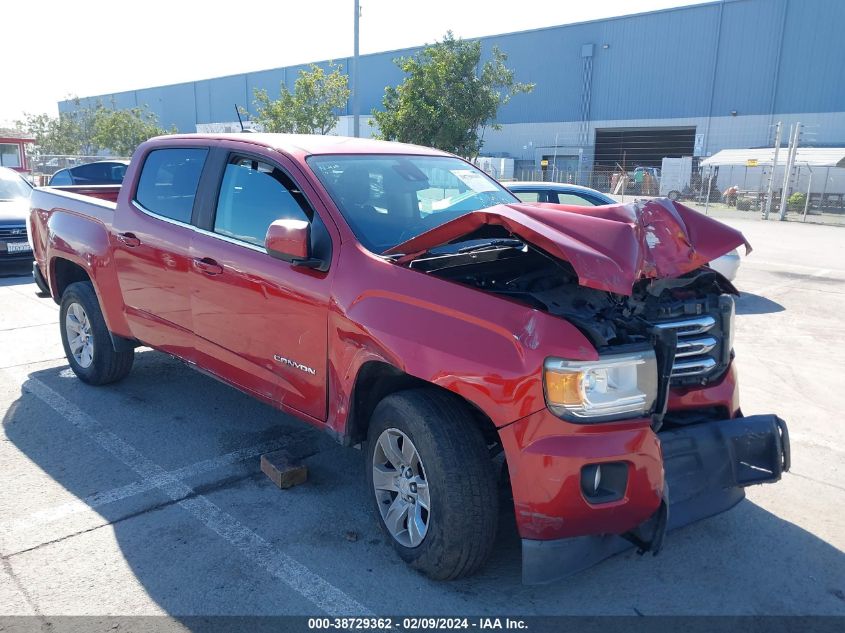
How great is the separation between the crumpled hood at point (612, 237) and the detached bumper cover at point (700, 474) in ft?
2.61

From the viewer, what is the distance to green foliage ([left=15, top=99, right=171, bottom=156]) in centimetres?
3972

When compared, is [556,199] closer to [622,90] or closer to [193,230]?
[193,230]

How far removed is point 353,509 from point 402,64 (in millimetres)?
15710

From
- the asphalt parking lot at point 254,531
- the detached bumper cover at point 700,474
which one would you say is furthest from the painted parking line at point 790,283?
the detached bumper cover at point 700,474

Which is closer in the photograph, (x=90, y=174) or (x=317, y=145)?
(x=317, y=145)

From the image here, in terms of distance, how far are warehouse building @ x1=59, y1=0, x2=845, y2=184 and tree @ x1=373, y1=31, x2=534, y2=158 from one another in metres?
13.7

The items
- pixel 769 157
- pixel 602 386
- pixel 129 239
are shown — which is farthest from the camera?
pixel 769 157

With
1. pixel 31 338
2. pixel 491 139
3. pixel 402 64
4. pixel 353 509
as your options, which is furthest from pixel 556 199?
pixel 491 139

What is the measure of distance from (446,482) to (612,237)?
1280mm

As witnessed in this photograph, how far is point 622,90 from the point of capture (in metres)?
39.3

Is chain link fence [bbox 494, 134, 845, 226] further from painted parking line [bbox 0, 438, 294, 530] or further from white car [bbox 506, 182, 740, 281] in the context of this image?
painted parking line [bbox 0, 438, 294, 530]

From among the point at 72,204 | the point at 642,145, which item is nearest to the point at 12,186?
the point at 72,204

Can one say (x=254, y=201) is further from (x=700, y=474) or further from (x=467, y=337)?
(x=700, y=474)

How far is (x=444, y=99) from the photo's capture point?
A: 17234 mm
